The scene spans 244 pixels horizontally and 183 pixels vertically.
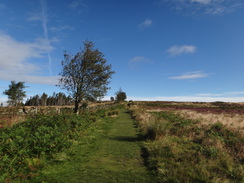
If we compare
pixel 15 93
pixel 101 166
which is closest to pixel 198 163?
pixel 101 166

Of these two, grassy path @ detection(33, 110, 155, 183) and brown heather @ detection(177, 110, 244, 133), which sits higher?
brown heather @ detection(177, 110, 244, 133)

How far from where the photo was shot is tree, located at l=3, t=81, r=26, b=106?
61.5 m

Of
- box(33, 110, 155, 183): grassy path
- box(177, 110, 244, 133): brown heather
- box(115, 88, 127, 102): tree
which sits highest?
box(115, 88, 127, 102): tree

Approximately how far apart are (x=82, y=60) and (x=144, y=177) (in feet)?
55.2

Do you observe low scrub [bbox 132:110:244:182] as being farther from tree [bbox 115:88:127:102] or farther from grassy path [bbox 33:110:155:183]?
tree [bbox 115:88:127:102]

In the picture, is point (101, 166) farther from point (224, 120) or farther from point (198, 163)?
point (224, 120)

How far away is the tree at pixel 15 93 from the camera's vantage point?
6150 centimetres

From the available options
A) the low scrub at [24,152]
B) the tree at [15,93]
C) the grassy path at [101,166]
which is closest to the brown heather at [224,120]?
the grassy path at [101,166]

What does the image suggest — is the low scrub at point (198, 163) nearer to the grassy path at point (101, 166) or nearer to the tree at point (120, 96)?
the grassy path at point (101, 166)

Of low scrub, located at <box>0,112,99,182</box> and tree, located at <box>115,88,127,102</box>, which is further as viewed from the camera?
tree, located at <box>115,88,127,102</box>

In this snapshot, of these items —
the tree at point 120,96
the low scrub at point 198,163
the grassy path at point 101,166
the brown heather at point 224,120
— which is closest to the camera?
the low scrub at point 198,163

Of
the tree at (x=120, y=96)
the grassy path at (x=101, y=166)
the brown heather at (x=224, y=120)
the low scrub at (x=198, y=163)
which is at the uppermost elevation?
the tree at (x=120, y=96)

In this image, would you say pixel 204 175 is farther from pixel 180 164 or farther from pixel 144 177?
pixel 144 177

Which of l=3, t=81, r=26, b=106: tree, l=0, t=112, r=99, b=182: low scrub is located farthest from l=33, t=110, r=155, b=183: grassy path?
l=3, t=81, r=26, b=106: tree
